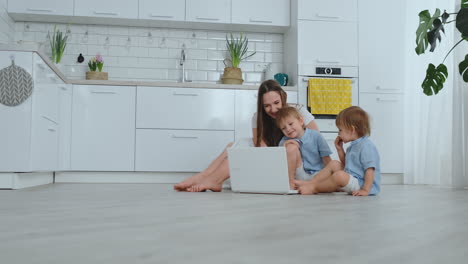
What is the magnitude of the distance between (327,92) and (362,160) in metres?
1.92

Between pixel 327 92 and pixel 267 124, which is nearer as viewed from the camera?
pixel 267 124

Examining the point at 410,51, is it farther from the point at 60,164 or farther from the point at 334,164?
the point at 60,164

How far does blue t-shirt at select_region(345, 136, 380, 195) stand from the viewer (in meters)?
2.81

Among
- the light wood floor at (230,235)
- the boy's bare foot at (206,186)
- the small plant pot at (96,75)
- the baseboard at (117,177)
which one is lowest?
the baseboard at (117,177)

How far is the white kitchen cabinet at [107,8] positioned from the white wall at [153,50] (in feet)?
1.10

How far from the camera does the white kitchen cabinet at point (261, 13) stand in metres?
5.00

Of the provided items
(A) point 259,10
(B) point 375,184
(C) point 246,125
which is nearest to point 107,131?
(C) point 246,125

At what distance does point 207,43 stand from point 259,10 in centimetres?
67

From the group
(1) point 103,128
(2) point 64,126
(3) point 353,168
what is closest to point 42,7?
(2) point 64,126

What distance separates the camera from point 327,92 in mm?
4660

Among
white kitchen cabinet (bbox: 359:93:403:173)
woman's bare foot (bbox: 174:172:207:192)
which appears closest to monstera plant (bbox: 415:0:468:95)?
white kitchen cabinet (bbox: 359:93:403:173)

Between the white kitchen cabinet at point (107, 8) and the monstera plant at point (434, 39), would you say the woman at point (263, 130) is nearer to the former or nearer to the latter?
the monstera plant at point (434, 39)

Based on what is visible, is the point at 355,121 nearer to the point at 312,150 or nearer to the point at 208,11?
the point at 312,150

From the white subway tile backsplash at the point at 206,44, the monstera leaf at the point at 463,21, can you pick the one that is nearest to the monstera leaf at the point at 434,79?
the monstera leaf at the point at 463,21
